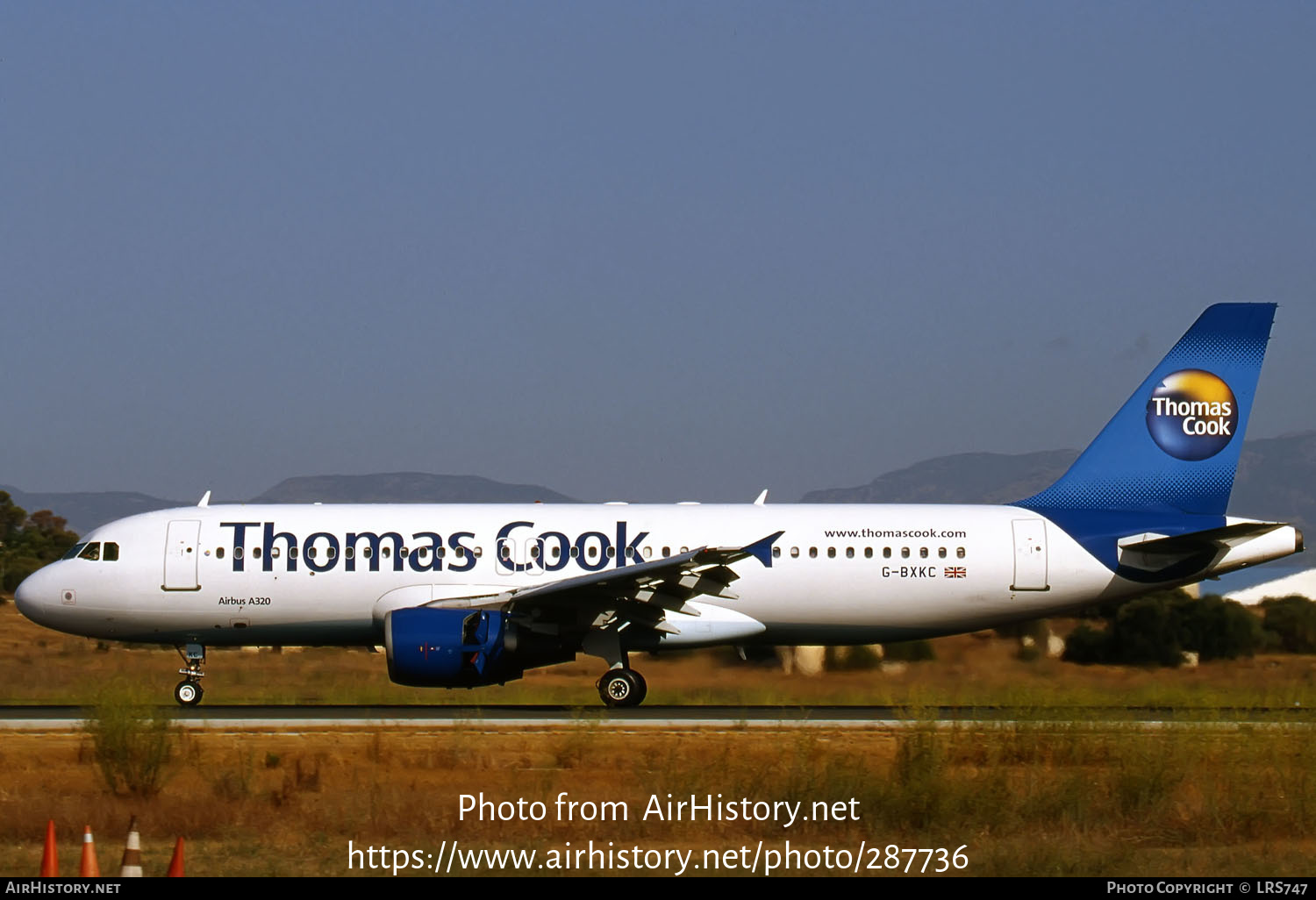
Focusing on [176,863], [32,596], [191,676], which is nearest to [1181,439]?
[191,676]

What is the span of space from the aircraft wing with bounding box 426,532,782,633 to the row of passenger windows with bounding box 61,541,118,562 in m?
5.02

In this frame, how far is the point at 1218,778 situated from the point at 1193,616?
15.1m

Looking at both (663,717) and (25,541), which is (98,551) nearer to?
(663,717)

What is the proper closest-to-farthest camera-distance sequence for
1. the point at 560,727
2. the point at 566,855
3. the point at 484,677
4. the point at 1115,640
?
the point at 566,855 < the point at 560,727 < the point at 484,677 < the point at 1115,640

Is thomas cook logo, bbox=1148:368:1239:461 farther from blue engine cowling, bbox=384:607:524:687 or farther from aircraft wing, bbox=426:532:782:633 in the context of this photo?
blue engine cowling, bbox=384:607:524:687

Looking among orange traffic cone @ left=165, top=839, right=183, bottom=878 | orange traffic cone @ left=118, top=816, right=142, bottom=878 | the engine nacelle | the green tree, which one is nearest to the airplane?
the engine nacelle

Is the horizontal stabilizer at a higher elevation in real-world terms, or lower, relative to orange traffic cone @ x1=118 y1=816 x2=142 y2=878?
higher

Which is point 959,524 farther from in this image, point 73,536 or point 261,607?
point 73,536

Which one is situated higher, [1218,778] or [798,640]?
[798,640]

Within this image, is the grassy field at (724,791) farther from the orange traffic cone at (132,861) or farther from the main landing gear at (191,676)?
the main landing gear at (191,676)

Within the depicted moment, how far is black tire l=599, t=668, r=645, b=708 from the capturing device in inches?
853

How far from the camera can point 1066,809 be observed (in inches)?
539

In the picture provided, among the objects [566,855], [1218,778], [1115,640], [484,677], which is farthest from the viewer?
[1115,640]

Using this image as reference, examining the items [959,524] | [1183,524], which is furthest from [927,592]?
[1183,524]
